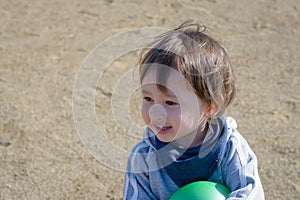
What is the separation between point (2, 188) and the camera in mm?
3201

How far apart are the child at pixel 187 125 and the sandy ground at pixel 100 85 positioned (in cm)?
76

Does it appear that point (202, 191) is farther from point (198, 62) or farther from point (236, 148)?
point (198, 62)

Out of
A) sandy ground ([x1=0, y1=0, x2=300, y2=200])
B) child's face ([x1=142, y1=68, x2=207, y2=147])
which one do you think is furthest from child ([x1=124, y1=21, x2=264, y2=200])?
sandy ground ([x1=0, y1=0, x2=300, y2=200])

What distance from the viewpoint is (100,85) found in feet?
13.6

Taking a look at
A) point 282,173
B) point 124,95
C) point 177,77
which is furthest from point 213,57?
point 124,95

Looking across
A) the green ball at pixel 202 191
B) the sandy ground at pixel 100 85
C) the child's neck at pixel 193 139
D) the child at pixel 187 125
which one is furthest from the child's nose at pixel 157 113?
the sandy ground at pixel 100 85

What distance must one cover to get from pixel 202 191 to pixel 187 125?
254 mm

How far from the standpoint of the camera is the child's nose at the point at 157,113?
2.24 metres

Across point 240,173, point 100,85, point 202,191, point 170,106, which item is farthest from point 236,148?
point 100,85

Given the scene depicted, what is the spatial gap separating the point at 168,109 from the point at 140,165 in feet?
1.13

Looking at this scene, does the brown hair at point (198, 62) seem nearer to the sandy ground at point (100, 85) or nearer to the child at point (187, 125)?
the child at point (187, 125)

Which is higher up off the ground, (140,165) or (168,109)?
(168,109)

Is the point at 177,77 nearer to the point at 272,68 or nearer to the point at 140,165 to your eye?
the point at 140,165

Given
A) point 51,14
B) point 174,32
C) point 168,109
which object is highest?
point 174,32
